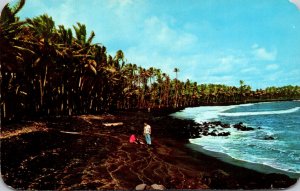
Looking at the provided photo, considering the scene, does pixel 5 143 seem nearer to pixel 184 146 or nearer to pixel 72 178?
pixel 72 178

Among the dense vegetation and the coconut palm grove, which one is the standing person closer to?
the coconut palm grove

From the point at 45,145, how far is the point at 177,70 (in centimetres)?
536

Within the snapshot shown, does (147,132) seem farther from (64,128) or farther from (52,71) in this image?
(52,71)

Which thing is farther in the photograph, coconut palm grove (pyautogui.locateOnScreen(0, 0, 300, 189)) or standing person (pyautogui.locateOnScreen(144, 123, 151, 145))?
standing person (pyautogui.locateOnScreen(144, 123, 151, 145))

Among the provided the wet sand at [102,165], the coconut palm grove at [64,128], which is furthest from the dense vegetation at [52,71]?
the wet sand at [102,165]

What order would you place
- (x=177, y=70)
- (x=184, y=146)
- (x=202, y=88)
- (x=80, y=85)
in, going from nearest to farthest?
(x=177, y=70), (x=184, y=146), (x=80, y=85), (x=202, y=88)

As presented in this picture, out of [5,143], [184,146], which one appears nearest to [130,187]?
[5,143]

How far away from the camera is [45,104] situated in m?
20.4

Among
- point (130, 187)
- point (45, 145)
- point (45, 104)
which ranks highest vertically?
point (45, 104)

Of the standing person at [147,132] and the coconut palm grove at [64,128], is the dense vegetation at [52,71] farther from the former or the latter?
the standing person at [147,132]

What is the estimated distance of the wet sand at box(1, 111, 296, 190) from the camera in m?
9.09

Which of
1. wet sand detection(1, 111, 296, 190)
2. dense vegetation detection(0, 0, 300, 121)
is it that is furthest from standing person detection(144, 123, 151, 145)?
dense vegetation detection(0, 0, 300, 121)

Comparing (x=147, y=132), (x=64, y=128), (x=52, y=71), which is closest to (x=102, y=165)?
(x=147, y=132)

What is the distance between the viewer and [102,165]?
33.9ft
